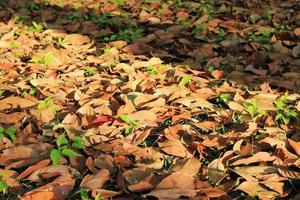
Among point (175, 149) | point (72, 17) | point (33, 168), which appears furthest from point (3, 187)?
point (72, 17)

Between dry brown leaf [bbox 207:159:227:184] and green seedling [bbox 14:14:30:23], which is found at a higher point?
dry brown leaf [bbox 207:159:227:184]

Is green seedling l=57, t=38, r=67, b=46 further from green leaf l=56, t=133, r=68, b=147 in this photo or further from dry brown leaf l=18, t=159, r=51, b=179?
dry brown leaf l=18, t=159, r=51, b=179

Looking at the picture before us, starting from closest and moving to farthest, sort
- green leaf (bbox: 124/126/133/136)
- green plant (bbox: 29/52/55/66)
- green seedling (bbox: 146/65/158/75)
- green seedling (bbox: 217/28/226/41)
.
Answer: green leaf (bbox: 124/126/133/136) → green seedling (bbox: 146/65/158/75) → green plant (bbox: 29/52/55/66) → green seedling (bbox: 217/28/226/41)

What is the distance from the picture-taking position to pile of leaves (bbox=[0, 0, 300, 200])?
1807 mm

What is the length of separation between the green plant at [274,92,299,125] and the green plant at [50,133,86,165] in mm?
1002

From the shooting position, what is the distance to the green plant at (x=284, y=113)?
2.23m

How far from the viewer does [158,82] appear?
273cm

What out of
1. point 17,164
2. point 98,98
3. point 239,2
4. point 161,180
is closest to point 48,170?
point 17,164

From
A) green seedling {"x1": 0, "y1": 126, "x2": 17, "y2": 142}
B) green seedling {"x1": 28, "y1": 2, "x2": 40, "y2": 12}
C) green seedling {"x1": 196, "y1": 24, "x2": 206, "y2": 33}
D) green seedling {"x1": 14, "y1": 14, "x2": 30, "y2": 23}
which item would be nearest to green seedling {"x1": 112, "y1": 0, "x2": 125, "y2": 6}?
green seedling {"x1": 28, "y1": 2, "x2": 40, "y2": 12}

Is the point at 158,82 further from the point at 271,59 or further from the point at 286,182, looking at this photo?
the point at 286,182

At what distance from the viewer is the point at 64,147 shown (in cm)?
198

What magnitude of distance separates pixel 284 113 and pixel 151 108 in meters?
0.70

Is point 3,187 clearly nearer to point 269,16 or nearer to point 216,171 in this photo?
point 216,171

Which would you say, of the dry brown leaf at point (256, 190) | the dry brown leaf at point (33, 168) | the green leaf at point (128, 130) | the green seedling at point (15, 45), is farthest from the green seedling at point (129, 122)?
the green seedling at point (15, 45)
